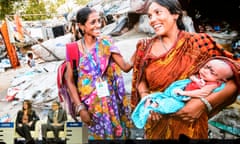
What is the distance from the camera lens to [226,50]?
2.84m

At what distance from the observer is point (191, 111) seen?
288 centimetres

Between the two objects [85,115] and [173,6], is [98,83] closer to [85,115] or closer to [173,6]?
[85,115]

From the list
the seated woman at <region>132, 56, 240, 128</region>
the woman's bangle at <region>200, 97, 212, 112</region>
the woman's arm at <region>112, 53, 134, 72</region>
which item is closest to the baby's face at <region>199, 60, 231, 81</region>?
the seated woman at <region>132, 56, 240, 128</region>

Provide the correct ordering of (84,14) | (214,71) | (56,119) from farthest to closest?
(56,119), (84,14), (214,71)

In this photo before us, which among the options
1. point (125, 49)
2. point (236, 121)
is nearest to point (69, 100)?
point (125, 49)

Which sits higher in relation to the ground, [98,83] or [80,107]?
[98,83]

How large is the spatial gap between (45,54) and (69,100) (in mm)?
477

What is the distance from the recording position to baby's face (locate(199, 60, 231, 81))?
279cm

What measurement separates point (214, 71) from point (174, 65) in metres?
0.33

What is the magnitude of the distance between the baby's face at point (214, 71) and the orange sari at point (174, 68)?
6cm

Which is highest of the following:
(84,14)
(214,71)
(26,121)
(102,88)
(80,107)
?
(84,14)

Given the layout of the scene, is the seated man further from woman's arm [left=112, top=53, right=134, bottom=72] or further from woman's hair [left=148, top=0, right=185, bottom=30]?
woman's hair [left=148, top=0, right=185, bottom=30]

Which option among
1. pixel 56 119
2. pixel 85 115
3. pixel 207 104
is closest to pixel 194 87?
pixel 207 104

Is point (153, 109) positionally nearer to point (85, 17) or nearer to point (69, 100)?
point (69, 100)
